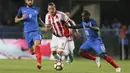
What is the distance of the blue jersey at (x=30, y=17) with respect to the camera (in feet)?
56.6

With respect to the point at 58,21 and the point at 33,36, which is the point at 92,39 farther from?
the point at 33,36

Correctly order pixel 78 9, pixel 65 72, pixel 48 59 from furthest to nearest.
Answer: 1. pixel 78 9
2. pixel 48 59
3. pixel 65 72

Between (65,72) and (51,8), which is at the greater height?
(51,8)

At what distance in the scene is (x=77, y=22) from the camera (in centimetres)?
3250

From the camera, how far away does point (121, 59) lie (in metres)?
29.3

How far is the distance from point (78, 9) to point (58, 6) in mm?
1832

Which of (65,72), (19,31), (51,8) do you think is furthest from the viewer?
(19,31)

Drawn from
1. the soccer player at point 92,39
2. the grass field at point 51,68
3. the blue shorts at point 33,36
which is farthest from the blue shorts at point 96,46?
the blue shorts at point 33,36

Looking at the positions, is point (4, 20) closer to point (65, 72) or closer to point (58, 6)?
point (58, 6)

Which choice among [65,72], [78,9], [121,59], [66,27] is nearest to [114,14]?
[78,9]

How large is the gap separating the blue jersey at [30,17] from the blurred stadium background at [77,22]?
10.8 m

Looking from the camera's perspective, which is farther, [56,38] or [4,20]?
[4,20]

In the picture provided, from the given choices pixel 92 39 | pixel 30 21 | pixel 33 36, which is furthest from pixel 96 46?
pixel 30 21

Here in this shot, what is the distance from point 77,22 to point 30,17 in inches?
602
